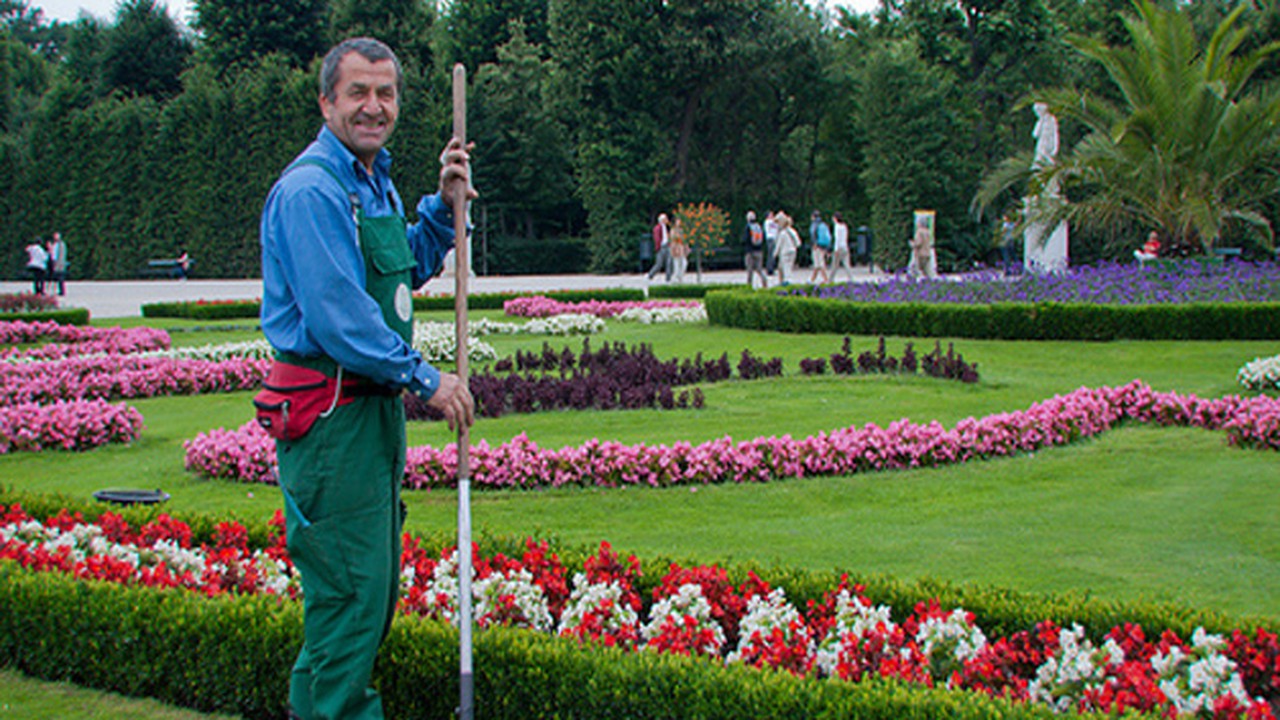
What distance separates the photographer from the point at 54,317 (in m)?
17.9

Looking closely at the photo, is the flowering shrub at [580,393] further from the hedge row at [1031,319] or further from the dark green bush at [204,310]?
the dark green bush at [204,310]

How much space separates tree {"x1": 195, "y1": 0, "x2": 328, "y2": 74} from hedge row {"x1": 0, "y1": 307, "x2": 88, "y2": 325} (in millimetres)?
23364

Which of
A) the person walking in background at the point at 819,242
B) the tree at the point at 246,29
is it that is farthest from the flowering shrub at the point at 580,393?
the tree at the point at 246,29

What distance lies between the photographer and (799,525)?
575 cm

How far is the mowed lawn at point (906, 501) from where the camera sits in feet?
16.1

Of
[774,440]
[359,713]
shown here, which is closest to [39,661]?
[359,713]

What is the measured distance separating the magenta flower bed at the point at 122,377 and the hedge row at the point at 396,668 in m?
6.81

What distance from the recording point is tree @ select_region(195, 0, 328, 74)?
39.5 m

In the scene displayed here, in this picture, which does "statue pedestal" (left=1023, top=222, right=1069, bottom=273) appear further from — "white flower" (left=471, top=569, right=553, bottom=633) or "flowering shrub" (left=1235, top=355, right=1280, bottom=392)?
"white flower" (left=471, top=569, right=553, bottom=633)

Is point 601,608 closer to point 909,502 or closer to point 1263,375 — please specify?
point 909,502

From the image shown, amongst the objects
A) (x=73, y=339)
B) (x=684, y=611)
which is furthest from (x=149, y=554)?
(x=73, y=339)

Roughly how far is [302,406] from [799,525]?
3.54 metres

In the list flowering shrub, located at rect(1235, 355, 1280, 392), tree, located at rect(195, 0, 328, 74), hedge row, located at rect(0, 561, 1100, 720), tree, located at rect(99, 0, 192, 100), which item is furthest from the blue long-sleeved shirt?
tree, located at rect(99, 0, 192, 100)

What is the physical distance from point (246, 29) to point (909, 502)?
38.8 meters
